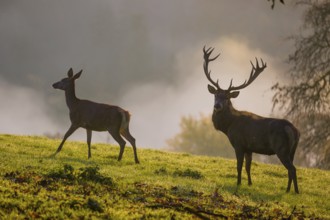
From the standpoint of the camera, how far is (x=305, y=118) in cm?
2697

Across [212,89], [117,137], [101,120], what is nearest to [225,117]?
[212,89]

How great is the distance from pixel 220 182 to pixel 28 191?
6510 millimetres

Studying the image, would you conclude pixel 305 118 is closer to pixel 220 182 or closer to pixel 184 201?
pixel 220 182

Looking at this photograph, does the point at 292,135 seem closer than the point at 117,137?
Yes

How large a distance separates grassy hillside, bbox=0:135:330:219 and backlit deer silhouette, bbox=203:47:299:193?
0.89 m

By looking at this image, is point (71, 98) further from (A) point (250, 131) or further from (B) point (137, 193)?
(B) point (137, 193)

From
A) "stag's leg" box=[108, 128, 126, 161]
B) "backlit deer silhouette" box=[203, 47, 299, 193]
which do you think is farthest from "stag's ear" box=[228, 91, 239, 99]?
"stag's leg" box=[108, 128, 126, 161]

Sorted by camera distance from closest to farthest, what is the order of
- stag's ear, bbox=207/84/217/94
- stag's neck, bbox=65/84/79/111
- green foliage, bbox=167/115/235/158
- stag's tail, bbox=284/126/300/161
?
stag's tail, bbox=284/126/300/161 < stag's ear, bbox=207/84/217/94 < stag's neck, bbox=65/84/79/111 < green foliage, bbox=167/115/235/158

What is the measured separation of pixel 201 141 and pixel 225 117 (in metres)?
85.3

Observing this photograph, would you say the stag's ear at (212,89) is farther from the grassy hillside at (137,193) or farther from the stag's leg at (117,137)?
the stag's leg at (117,137)

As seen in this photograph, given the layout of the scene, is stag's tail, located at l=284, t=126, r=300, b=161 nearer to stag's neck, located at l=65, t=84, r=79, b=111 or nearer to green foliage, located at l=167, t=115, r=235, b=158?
stag's neck, located at l=65, t=84, r=79, b=111

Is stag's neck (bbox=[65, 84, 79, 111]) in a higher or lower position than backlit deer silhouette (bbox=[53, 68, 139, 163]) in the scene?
higher

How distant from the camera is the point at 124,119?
16.7m

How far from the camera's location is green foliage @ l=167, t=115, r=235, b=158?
9862 cm
